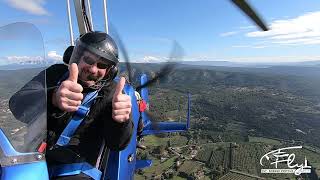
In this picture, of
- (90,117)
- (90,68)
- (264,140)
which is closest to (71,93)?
(90,68)

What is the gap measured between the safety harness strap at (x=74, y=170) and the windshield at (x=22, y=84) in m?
0.72

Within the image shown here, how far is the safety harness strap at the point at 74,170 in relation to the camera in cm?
294

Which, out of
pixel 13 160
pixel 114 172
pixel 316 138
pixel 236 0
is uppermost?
pixel 236 0

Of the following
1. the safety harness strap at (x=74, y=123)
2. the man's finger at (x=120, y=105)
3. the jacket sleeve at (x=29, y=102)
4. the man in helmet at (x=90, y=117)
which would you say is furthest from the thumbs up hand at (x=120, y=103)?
the safety harness strap at (x=74, y=123)

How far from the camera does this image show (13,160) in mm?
2004

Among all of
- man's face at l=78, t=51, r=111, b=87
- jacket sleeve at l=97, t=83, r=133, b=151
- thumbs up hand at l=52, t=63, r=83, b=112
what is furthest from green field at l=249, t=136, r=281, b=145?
thumbs up hand at l=52, t=63, r=83, b=112

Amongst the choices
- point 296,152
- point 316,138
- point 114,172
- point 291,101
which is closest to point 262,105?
point 291,101

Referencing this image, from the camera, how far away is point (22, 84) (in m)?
2.54

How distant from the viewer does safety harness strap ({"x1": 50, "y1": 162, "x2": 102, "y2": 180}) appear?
2941 millimetres

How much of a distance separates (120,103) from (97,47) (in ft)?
2.55

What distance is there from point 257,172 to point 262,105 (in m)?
69.9

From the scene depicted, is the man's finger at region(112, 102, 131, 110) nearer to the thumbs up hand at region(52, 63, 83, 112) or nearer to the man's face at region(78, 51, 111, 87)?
the thumbs up hand at region(52, 63, 83, 112)

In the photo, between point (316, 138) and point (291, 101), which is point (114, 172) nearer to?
point (316, 138)

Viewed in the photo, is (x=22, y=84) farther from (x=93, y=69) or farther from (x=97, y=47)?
(x=97, y=47)
